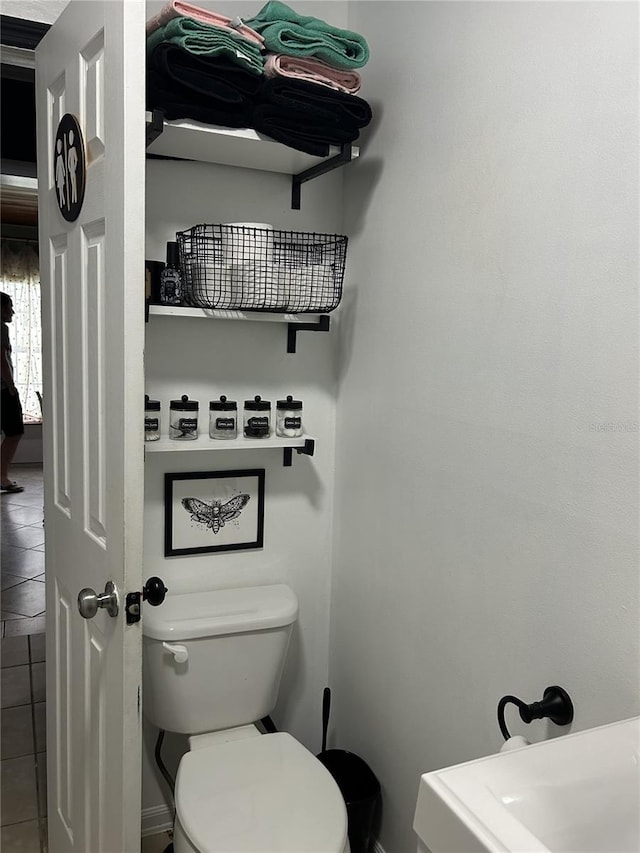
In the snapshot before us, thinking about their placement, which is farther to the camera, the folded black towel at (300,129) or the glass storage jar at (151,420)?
the glass storage jar at (151,420)

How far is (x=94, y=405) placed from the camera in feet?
4.68

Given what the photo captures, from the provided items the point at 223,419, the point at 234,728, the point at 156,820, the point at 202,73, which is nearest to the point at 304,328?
the point at 223,419

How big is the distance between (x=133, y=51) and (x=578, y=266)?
831mm

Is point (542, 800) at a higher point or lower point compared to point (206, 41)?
lower

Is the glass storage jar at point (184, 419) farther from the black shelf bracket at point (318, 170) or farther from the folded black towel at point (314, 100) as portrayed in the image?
the folded black towel at point (314, 100)

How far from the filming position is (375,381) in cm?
185

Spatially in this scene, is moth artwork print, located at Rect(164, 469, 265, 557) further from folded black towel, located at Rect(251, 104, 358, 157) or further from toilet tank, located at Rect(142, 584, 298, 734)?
folded black towel, located at Rect(251, 104, 358, 157)

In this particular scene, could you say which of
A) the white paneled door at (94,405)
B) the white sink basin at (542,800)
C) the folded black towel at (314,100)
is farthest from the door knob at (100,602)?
the folded black towel at (314,100)

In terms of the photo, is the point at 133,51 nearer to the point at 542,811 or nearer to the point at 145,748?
the point at 542,811

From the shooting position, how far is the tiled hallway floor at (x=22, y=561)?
3.57 m

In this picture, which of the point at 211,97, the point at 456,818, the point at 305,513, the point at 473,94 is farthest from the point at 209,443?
the point at 456,818

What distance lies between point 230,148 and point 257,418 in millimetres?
682

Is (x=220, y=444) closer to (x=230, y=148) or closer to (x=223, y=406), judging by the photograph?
(x=223, y=406)

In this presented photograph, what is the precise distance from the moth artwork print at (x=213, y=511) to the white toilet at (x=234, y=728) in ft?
0.46
